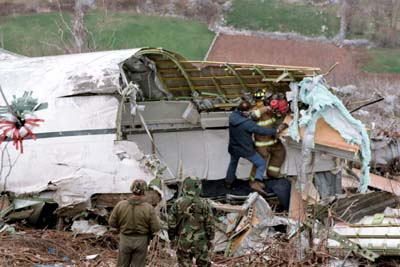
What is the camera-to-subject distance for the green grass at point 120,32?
3206cm

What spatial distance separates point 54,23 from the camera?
34.8 metres

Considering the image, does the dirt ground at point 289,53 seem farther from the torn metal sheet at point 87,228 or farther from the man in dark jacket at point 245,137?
the torn metal sheet at point 87,228

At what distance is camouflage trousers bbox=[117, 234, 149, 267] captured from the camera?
7039mm

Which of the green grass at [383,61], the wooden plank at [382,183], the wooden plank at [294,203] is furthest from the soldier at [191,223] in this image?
the green grass at [383,61]

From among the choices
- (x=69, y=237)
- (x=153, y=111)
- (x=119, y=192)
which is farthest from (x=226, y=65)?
(x=69, y=237)

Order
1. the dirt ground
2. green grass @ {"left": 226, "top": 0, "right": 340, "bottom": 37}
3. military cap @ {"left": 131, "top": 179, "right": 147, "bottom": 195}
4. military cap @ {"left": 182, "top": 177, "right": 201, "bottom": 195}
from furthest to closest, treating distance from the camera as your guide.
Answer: green grass @ {"left": 226, "top": 0, "right": 340, "bottom": 37} < the dirt ground < military cap @ {"left": 182, "top": 177, "right": 201, "bottom": 195} < military cap @ {"left": 131, "top": 179, "right": 147, "bottom": 195}

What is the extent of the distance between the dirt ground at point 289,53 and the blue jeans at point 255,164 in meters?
19.2

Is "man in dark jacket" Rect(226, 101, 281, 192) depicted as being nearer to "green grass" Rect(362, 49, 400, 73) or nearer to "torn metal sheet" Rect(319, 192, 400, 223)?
"torn metal sheet" Rect(319, 192, 400, 223)

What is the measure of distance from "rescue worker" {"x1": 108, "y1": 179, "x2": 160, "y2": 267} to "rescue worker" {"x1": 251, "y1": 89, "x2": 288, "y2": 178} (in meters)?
4.07

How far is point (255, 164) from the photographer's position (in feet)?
35.6

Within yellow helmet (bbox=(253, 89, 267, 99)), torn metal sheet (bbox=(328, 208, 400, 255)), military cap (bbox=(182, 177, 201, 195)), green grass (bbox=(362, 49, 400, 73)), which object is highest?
yellow helmet (bbox=(253, 89, 267, 99))

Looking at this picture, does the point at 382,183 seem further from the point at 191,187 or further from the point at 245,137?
the point at 191,187

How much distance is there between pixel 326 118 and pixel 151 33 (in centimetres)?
2634

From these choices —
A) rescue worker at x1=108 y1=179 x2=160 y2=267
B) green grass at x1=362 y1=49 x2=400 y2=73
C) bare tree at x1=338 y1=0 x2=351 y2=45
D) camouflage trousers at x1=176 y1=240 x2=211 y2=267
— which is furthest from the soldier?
bare tree at x1=338 y1=0 x2=351 y2=45
